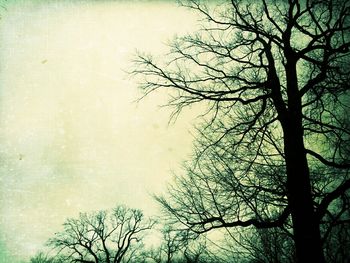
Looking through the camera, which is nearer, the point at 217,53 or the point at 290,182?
the point at 290,182

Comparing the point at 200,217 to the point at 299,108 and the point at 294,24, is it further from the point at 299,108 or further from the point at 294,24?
the point at 294,24

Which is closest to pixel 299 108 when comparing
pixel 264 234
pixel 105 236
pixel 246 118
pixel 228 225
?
pixel 246 118

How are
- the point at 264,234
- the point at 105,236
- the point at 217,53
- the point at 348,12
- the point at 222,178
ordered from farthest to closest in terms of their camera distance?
1. the point at 105,236
2. the point at 264,234
3. the point at 217,53
4. the point at 222,178
5. the point at 348,12

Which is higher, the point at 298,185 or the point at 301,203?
the point at 298,185

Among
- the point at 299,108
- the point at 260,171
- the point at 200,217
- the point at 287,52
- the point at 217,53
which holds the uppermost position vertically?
the point at 217,53

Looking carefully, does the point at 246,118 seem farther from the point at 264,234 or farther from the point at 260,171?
the point at 264,234

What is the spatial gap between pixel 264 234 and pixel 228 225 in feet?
6.80

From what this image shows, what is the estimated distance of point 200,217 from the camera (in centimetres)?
490

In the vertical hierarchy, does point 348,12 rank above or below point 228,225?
above

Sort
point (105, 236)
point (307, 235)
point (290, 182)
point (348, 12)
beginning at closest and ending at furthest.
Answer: point (307, 235)
point (290, 182)
point (348, 12)
point (105, 236)

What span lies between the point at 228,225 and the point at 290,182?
1279 millimetres

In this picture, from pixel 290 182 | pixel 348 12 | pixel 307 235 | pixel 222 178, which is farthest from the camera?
pixel 222 178

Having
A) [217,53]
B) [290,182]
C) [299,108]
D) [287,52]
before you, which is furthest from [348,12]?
[290,182]

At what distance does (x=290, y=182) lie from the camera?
14.8ft
